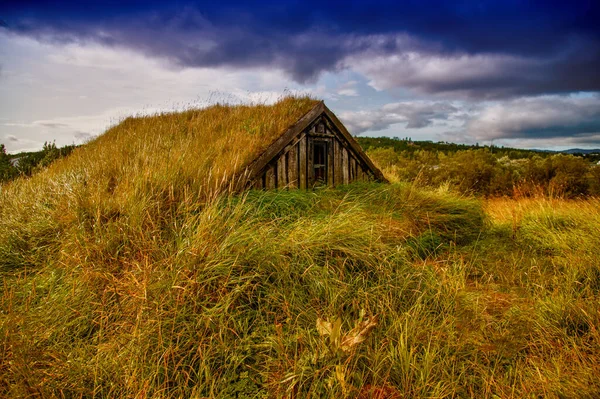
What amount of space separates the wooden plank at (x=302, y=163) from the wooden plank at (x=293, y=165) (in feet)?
0.31

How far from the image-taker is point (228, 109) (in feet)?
33.7

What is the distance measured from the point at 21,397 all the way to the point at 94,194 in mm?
2599

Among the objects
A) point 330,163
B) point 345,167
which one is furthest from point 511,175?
point 330,163

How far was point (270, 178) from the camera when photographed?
6551 mm

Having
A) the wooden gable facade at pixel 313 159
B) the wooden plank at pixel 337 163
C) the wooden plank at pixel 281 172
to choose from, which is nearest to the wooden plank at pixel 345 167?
the wooden gable facade at pixel 313 159

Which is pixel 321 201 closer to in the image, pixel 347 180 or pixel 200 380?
pixel 347 180

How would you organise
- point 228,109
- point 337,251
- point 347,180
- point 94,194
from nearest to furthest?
point 337,251 → point 94,194 → point 347,180 → point 228,109

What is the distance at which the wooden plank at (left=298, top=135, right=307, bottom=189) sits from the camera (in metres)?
7.13

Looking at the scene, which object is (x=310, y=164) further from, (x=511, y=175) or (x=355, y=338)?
(x=511, y=175)

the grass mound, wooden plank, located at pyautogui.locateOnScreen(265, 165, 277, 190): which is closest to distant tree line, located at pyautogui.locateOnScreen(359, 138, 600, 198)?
wooden plank, located at pyautogui.locateOnScreen(265, 165, 277, 190)

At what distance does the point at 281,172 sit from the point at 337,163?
182cm

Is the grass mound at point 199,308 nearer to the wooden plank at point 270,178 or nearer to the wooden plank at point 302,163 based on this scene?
the wooden plank at point 270,178

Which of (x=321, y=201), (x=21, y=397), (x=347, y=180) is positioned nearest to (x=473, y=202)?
(x=347, y=180)

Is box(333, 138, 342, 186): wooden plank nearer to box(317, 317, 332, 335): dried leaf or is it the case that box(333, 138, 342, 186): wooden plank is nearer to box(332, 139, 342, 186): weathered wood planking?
box(332, 139, 342, 186): weathered wood planking
